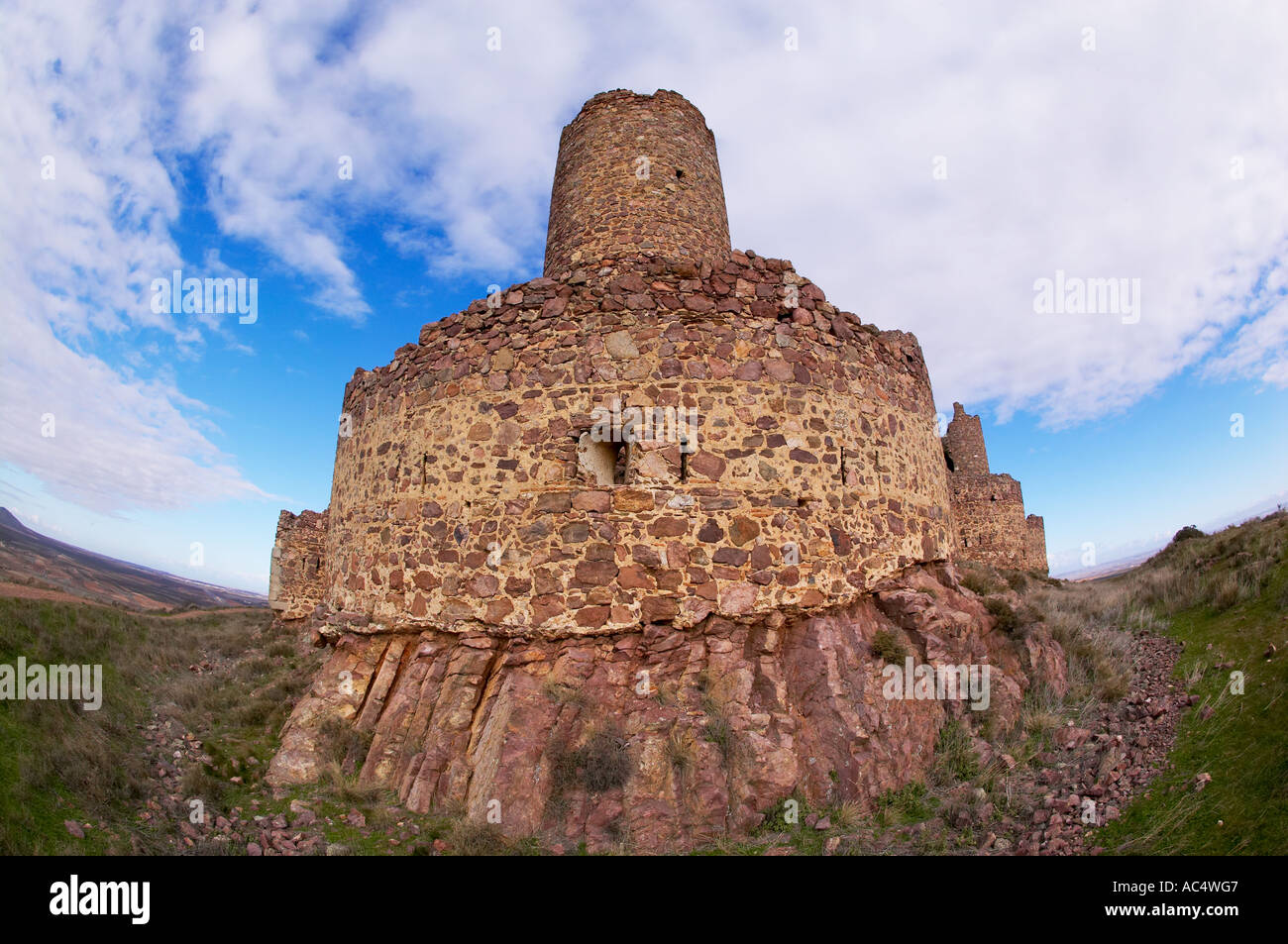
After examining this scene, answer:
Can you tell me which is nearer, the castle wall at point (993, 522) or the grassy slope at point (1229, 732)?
the grassy slope at point (1229, 732)

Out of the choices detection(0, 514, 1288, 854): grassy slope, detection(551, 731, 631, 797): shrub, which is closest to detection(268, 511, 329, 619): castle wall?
detection(0, 514, 1288, 854): grassy slope

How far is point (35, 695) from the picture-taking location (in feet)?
21.3

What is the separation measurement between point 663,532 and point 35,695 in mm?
6848

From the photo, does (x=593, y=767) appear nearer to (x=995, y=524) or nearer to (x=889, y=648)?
(x=889, y=648)

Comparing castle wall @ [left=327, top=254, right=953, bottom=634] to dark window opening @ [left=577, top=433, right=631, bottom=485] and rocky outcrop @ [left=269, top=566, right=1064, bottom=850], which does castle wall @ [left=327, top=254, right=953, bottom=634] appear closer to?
dark window opening @ [left=577, top=433, right=631, bottom=485]

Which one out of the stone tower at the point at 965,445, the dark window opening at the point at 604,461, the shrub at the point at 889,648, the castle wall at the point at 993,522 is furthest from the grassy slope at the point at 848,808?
the stone tower at the point at 965,445

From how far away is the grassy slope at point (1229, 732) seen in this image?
394 cm

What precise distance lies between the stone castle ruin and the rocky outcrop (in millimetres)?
23

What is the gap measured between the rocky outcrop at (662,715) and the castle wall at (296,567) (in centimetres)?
1319

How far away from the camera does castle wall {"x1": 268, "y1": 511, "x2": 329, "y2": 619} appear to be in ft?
60.7

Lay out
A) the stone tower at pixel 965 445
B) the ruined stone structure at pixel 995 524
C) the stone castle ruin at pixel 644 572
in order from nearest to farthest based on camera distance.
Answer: the stone castle ruin at pixel 644 572 → the ruined stone structure at pixel 995 524 → the stone tower at pixel 965 445

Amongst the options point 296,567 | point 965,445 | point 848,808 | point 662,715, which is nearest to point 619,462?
point 662,715

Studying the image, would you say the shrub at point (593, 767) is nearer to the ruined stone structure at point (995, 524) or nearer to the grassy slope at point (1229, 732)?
the grassy slope at point (1229, 732)
